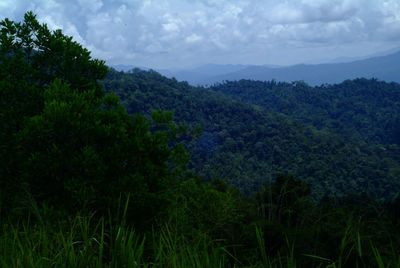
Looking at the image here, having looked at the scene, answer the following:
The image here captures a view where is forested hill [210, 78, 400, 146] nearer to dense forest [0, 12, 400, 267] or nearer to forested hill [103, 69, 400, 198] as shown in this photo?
forested hill [103, 69, 400, 198]

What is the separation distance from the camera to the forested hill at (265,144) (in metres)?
50.0

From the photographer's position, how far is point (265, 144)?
245 feet

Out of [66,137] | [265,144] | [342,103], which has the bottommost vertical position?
Answer: [265,144]

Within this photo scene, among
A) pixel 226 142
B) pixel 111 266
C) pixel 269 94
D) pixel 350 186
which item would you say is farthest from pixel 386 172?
pixel 269 94

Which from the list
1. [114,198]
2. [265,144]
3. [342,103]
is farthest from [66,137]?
[342,103]

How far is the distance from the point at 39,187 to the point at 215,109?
9415 centimetres

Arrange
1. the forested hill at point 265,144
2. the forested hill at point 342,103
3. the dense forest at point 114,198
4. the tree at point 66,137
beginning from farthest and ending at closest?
1. the forested hill at point 342,103
2. the forested hill at point 265,144
3. the tree at point 66,137
4. the dense forest at point 114,198

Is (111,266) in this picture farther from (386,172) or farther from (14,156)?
(386,172)

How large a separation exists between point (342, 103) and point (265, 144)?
8116cm

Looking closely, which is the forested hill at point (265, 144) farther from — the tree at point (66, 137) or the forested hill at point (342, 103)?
the tree at point (66, 137)

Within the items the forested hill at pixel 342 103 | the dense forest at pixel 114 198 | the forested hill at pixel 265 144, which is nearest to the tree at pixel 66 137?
the dense forest at pixel 114 198

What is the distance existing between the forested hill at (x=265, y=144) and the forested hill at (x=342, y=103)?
49.4 ft

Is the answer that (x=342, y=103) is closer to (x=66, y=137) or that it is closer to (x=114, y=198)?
(x=114, y=198)

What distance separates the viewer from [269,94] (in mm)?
154125
